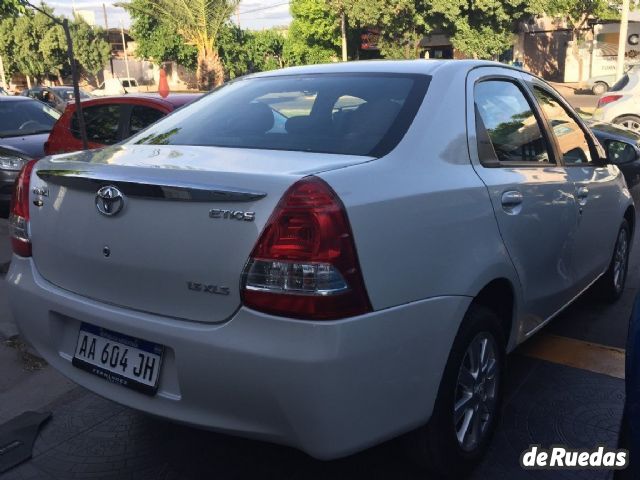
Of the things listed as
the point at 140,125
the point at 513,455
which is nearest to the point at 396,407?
the point at 513,455

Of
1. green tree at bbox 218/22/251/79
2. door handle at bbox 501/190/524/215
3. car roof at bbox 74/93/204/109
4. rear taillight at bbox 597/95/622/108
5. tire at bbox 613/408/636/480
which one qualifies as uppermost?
green tree at bbox 218/22/251/79

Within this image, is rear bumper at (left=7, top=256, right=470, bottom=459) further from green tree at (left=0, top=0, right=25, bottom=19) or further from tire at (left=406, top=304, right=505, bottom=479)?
green tree at (left=0, top=0, right=25, bottom=19)

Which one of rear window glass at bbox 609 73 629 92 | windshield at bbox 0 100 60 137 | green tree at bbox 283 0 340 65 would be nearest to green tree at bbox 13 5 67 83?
green tree at bbox 283 0 340 65

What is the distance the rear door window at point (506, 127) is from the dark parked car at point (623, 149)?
0.92m

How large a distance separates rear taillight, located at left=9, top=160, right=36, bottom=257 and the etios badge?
56 centimetres

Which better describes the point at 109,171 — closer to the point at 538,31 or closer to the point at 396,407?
the point at 396,407

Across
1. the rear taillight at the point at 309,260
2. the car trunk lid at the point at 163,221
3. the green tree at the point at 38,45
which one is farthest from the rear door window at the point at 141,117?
the green tree at the point at 38,45

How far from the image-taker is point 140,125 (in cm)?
644

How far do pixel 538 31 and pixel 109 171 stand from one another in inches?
1764

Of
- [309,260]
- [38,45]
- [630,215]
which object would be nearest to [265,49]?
[38,45]

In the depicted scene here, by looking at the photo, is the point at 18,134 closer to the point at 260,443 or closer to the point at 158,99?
the point at 158,99

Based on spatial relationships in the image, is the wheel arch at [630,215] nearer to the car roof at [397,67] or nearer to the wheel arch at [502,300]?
the car roof at [397,67]

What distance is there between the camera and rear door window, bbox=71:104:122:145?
6.65m

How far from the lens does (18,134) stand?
8.71 metres
